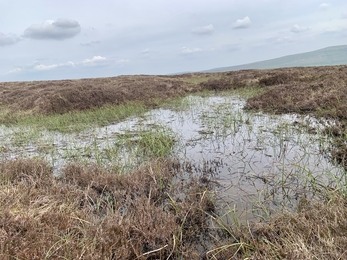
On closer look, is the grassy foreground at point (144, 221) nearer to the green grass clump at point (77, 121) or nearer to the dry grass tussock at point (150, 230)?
the dry grass tussock at point (150, 230)

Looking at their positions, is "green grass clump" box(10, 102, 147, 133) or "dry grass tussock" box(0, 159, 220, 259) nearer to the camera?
"dry grass tussock" box(0, 159, 220, 259)

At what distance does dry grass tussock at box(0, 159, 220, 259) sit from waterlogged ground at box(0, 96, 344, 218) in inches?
25.8

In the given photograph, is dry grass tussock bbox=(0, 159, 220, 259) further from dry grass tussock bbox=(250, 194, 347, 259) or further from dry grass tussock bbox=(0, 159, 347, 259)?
dry grass tussock bbox=(250, 194, 347, 259)

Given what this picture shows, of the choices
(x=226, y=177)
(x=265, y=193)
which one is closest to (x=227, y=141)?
(x=226, y=177)

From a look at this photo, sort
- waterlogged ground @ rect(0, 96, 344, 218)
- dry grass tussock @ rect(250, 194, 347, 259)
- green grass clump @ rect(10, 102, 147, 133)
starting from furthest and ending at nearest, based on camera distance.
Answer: green grass clump @ rect(10, 102, 147, 133)
waterlogged ground @ rect(0, 96, 344, 218)
dry grass tussock @ rect(250, 194, 347, 259)

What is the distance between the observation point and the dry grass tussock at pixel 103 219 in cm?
251

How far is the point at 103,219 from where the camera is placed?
2.98 meters

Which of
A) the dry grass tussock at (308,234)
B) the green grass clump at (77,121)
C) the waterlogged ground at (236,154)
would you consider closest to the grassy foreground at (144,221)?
the dry grass tussock at (308,234)

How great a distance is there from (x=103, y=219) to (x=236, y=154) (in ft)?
12.1

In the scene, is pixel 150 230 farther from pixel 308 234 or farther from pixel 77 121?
pixel 77 121

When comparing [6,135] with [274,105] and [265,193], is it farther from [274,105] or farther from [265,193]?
[274,105]

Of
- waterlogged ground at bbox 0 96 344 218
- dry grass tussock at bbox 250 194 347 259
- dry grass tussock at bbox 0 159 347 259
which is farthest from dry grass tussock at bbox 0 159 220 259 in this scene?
dry grass tussock at bbox 250 194 347 259

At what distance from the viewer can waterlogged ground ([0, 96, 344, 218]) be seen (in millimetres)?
3736

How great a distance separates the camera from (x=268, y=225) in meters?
2.80
